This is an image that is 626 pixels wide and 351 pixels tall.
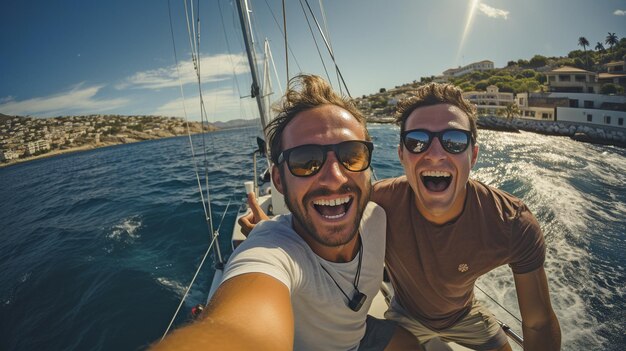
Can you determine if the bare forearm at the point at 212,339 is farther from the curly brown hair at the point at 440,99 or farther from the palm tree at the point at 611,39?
the palm tree at the point at 611,39

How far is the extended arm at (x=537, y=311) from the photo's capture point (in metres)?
1.92

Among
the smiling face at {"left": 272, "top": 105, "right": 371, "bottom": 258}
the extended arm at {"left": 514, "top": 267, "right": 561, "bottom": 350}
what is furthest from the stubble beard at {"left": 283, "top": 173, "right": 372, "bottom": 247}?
the extended arm at {"left": 514, "top": 267, "right": 561, "bottom": 350}

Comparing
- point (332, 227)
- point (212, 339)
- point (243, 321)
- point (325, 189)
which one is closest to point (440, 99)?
point (325, 189)

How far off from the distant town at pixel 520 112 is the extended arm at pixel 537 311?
5.52 ft

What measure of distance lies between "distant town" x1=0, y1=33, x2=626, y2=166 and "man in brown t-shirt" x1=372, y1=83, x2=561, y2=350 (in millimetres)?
429

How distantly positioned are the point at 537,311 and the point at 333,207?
1.75 meters

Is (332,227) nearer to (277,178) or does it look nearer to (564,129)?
(277,178)

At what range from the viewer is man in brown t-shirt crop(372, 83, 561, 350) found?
6.33ft

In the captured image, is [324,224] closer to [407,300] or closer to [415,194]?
[415,194]

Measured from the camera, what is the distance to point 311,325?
154 centimetres

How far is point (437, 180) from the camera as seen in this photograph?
2225 mm

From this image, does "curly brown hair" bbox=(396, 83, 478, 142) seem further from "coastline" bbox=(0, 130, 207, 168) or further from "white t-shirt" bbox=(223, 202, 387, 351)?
"coastline" bbox=(0, 130, 207, 168)

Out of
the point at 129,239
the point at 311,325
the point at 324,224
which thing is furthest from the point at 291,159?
the point at 129,239

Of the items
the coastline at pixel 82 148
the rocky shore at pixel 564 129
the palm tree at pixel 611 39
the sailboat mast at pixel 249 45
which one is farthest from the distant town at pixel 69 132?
the palm tree at pixel 611 39
